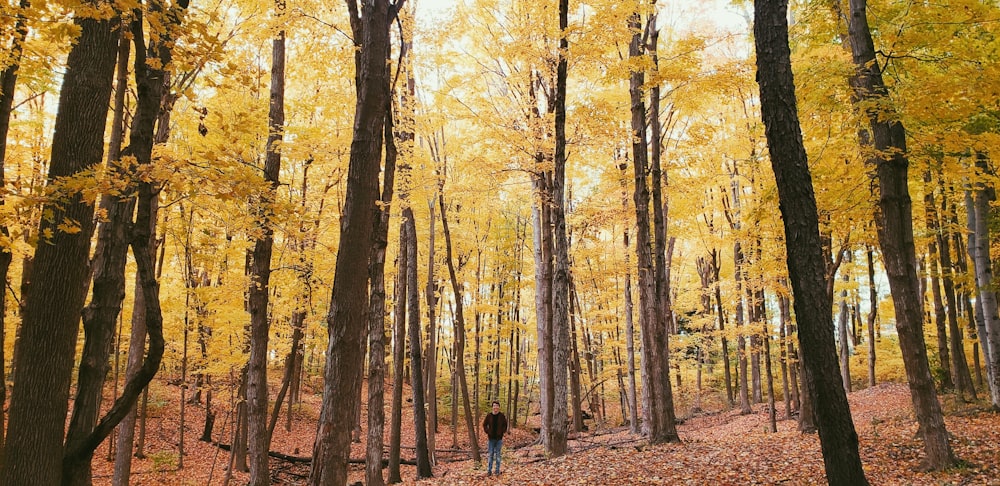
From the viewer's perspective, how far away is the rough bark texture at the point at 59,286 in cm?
448

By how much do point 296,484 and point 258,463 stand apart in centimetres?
560

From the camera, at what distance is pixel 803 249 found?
5293mm

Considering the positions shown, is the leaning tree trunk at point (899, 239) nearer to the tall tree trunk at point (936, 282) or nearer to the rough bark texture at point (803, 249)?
the rough bark texture at point (803, 249)

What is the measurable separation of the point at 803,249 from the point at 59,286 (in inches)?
279

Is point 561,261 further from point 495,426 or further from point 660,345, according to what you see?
point 495,426

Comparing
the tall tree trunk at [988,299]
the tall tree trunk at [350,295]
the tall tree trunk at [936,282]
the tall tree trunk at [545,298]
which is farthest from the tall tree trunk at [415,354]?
the tall tree trunk at [936,282]

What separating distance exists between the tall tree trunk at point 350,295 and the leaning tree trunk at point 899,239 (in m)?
6.25

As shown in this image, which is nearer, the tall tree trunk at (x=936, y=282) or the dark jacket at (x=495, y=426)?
the dark jacket at (x=495, y=426)

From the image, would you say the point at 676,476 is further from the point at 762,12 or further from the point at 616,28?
the point at 616,28

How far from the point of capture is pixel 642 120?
12.4 metres

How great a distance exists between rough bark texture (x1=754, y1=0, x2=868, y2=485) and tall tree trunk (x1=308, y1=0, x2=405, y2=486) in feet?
13.5

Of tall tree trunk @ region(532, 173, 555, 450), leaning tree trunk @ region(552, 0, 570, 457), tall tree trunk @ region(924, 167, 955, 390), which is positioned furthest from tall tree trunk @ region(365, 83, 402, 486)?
tall tree trunk @ region(924, 167, 955, 390)

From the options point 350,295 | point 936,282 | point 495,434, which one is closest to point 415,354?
point 495,434

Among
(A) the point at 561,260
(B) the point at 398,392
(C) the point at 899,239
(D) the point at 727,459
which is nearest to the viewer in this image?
(C) the point at 899,239
